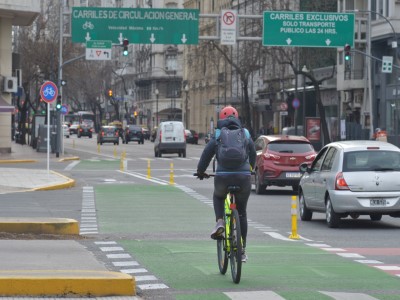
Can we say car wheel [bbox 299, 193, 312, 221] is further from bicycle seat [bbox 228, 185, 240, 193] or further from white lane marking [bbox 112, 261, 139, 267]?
bicycle seat [bbox 228, 185, 240, 193]

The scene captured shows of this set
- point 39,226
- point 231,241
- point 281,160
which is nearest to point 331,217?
point 39,226

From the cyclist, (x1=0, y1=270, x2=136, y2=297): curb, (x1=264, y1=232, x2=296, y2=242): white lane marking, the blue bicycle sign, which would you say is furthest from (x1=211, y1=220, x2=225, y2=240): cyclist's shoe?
the blue bicycle sign

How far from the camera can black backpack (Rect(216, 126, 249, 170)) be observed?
12297 mm

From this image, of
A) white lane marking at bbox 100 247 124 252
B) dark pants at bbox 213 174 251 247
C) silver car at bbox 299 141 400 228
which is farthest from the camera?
silver car at bbox 299 141 400 228

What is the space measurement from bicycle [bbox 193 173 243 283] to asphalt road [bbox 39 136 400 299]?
0.55 ft

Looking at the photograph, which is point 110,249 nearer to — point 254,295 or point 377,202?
point 254,295

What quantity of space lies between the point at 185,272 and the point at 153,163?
43282 millimetres

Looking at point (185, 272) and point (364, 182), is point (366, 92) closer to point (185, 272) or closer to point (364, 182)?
point (364, 182)

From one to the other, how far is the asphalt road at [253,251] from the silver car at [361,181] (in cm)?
41

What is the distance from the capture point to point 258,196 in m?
30.4

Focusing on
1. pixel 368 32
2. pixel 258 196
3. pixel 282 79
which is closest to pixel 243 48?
pixel 282 79

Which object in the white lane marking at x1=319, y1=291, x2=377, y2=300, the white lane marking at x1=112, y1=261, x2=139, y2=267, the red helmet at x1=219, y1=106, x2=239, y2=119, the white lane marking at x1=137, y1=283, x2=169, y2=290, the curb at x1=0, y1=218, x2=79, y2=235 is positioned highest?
the red helmet at x1=219, y1=106, x2=239, y2=119

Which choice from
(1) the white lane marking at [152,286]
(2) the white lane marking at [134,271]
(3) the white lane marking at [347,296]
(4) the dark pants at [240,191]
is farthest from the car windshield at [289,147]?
(3) the white lane marking at [347,296]

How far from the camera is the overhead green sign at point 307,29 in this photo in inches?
2135
